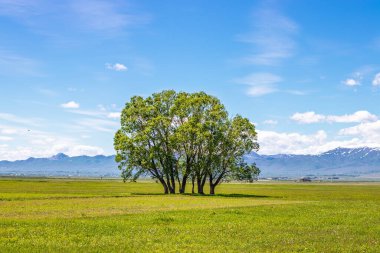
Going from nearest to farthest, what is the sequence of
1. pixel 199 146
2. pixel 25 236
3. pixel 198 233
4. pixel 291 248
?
pixel 291 248 < pixel 25 236 < pixel 198 233 < pixel 199 146

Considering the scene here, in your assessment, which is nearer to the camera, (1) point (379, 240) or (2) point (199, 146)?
(1) point (379, 240)

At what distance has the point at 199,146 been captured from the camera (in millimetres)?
99562

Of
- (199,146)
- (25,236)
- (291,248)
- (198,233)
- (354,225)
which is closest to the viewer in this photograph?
(291,248)

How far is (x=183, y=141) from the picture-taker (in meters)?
99.0

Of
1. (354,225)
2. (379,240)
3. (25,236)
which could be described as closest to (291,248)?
(379,240)

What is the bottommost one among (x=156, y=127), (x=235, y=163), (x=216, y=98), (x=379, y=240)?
(x=379, y=240)

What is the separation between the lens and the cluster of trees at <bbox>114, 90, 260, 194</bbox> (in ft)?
325

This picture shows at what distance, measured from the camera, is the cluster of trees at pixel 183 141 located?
98.9 meters

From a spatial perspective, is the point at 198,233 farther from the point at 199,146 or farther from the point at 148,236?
the point at 199,146

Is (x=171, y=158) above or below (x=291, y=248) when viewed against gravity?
above

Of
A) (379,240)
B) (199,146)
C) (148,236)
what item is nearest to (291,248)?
(379,240)

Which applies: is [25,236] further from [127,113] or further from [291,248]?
[127,113]

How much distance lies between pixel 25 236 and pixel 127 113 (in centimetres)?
7515

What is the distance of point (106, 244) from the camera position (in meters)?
26.1
